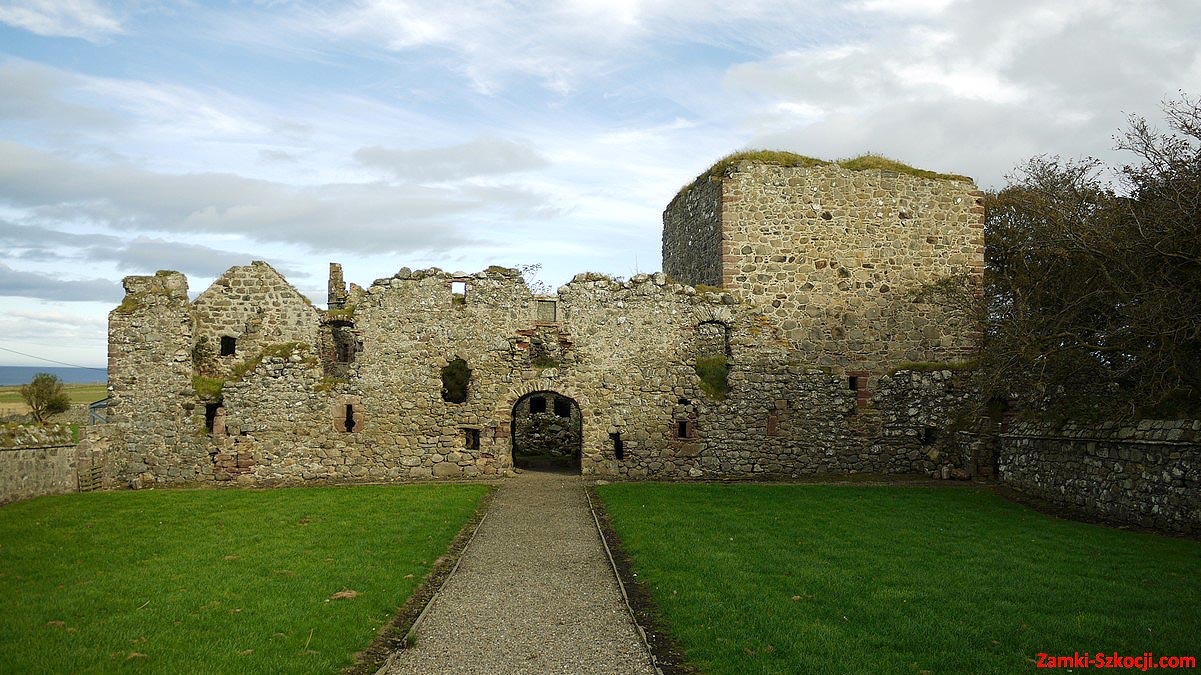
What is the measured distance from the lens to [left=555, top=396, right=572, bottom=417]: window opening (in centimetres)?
2815

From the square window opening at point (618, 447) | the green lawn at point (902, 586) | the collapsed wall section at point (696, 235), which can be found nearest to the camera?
the green lawn at point (902, 586)

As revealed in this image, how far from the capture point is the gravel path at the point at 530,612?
7.62m

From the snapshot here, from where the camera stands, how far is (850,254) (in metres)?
21.7

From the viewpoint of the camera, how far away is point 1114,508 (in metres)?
14.4

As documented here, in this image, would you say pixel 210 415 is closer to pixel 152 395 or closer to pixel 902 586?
pixel 152 395

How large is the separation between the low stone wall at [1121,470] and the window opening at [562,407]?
14488 millimetres

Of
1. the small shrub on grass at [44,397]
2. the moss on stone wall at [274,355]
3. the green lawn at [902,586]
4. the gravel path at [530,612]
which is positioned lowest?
the gravel path at [530,612]

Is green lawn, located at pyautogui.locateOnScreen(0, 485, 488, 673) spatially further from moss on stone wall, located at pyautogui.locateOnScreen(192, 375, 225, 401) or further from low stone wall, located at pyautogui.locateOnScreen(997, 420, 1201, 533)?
low stone wall, located at pyautogui.locateOnScreen(997, 420, 1201, 533)

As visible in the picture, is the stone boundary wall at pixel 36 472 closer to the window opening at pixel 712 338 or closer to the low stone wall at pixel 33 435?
the low stone wall at pixel 33 435

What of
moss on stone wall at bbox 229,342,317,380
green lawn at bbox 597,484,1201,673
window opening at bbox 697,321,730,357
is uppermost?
window opening at bbox 697,321,730,357

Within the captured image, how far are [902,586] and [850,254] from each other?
43.7 ft

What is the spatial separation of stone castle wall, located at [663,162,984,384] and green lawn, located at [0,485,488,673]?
9749mm

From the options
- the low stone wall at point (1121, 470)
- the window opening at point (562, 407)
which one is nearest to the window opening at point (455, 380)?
the window opening at point (562, 407)

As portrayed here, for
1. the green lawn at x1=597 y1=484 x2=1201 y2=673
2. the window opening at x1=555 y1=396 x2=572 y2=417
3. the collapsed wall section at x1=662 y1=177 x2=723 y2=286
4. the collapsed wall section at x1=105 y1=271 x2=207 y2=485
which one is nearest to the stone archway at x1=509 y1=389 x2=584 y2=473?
the window opening at x1=555 y1=396 x2=572 y2=417
